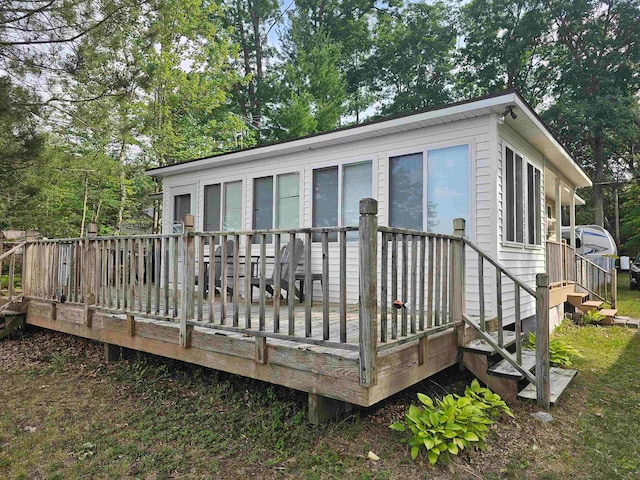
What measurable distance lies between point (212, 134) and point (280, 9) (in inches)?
293

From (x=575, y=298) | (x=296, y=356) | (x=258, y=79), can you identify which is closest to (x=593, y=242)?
(x=575, y=298)

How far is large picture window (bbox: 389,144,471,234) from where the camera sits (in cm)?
522

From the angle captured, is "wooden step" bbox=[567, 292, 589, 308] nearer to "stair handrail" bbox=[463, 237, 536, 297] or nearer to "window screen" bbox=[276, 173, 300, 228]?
"stair handrail" bbox=[463, 237, 536, 297]

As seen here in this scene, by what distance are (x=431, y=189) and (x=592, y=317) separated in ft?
15.9

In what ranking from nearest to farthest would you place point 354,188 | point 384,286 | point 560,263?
point 384,286, point 354,188, point 560,263

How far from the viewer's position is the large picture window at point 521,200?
5.51m

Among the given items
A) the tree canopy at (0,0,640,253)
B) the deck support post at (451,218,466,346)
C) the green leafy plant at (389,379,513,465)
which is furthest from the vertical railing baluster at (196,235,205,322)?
the tree canopy at (0,0,640,253)

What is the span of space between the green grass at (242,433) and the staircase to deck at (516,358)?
0.20 metres

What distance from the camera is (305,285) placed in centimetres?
286

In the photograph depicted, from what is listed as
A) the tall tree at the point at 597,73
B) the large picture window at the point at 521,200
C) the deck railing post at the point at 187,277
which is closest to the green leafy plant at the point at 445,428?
the deck railing post at the point at 187,277

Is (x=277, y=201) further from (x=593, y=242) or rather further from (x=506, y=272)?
(x=593, y=242)

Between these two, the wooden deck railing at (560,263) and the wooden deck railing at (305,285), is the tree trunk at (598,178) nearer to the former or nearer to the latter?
the wooden deck railing at (560,263)

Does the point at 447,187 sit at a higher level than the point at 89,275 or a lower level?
higher

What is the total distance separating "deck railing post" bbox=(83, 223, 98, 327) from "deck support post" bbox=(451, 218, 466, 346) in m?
3.83
